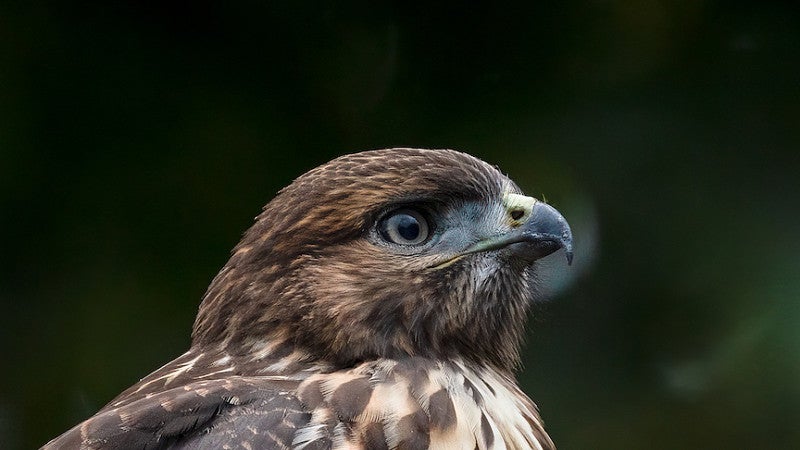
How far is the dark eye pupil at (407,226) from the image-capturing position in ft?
9.74

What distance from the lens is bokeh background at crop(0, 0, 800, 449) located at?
179 inches

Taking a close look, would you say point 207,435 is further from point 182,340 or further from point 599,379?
point 599,379

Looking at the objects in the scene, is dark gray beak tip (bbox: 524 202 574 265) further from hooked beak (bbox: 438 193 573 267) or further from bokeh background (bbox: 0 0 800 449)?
bokeh background (bbox: 0 0 800 449)

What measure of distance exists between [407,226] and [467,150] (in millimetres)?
1698

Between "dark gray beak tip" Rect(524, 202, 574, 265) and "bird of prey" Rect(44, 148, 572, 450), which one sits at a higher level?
"dark gray beak tip" Rect(524, 202, 574, 265)

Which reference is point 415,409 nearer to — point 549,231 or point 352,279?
point 352,279

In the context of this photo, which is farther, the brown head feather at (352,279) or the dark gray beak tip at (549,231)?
the dark gray beak tip at (549,231)

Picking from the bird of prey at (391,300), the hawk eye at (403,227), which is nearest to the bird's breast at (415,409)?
the bird of prey at (391,300)

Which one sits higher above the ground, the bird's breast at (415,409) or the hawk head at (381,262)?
the hawk head at (381,262)

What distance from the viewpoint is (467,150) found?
463 cm

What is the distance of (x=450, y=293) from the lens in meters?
2.99

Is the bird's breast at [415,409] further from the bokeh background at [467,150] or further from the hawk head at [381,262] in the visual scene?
the bokeh background at [467,150]

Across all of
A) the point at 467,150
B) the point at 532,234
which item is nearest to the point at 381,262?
the point at 532,234

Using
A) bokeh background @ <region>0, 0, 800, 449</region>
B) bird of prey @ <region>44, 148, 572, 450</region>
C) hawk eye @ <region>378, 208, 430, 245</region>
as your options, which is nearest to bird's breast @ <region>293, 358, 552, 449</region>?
bird of prey @ <region>44, 148, 572, 450</region>
